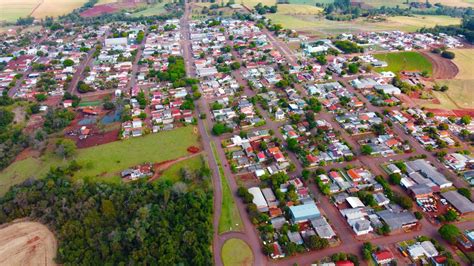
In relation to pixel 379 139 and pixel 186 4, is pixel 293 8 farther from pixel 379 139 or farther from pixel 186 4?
pixel 379 139

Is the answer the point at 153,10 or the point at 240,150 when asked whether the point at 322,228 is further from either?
the point at 153,10

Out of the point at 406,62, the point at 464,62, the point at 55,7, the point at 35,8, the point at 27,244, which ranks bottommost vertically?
the point at 27,244

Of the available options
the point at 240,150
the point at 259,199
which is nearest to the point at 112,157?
the point at 240,150

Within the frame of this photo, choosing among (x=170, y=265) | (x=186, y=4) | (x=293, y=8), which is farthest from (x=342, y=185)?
(x=186, y=4)

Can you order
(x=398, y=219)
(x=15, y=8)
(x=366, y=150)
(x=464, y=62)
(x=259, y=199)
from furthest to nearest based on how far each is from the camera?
(x=15, y=8) → (x=464, y=62) → (x=366, y=150) → (x=259, y=199) → (x=398, y=219)

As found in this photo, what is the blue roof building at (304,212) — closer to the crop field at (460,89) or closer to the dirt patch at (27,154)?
the crop field at (460,89)

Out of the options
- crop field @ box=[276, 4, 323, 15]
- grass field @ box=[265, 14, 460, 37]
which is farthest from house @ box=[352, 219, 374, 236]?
crop field @ box=[276, 4, 323, 15]

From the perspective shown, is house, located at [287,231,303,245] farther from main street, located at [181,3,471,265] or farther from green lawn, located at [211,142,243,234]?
green lawn, located at [211,142,243,234]
